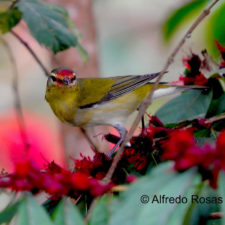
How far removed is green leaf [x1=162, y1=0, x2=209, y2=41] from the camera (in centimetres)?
213

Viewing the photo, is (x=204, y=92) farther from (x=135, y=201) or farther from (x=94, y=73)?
(x=94, y=73)

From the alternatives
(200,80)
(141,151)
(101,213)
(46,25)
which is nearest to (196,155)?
(101,213)

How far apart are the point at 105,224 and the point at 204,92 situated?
980 millimetres

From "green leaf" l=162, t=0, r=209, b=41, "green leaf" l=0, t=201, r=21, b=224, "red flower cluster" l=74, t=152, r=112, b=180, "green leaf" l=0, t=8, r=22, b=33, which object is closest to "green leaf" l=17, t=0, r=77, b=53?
"green leaf" l=0, t=8, r=22, b=33

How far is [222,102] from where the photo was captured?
5.17 ft

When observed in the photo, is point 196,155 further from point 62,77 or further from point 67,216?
point 62,77

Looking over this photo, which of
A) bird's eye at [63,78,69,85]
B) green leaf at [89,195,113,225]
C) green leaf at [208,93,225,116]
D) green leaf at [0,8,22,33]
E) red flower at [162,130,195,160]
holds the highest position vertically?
green leaf at [0,8,22,33]

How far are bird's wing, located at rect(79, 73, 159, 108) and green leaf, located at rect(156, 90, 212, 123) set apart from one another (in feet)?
2.44

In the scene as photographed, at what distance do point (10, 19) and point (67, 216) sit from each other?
1474 mm

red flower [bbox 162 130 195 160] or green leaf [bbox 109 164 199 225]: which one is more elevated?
red flower [bbox 162 130 195 160]

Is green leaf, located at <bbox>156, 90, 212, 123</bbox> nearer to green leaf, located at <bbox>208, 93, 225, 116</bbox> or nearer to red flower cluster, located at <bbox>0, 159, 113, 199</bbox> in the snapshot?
green leaf, located at <bbox>208, 93, 225, 116</bbox>

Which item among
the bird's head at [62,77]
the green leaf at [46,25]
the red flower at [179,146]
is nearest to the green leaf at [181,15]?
the green leaf at [46,25]

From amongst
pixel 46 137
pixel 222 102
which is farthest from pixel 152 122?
pixel 46 137

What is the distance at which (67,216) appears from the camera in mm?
874
